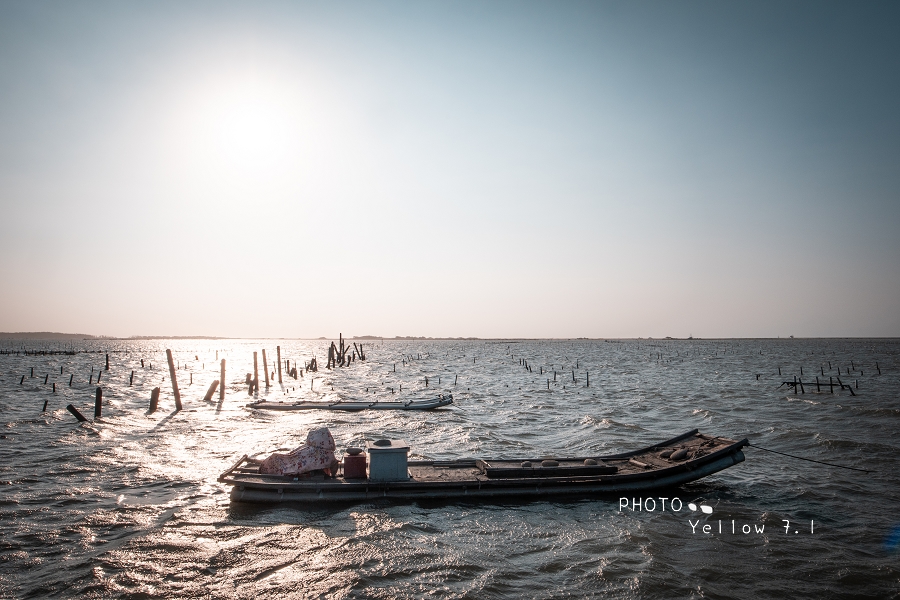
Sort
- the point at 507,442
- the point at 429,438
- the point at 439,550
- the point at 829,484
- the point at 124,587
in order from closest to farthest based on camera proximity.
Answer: the point at 124,587 → the point at 439,550 → the point at 829,484 → the point at 507,442 → the point at 429,438

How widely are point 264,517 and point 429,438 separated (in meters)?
12.3

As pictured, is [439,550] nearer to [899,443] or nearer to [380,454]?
[380,454]

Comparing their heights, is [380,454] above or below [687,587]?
above

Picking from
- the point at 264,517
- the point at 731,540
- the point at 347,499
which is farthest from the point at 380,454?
the point at 731,540

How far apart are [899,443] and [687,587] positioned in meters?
18.5

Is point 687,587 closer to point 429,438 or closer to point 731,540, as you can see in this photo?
point 731,540

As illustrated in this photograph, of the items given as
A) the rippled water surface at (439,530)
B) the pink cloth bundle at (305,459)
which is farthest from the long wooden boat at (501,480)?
the rippled water surface at (439,530)

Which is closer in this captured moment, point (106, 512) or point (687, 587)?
point (687, 587)

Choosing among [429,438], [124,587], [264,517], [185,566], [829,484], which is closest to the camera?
[124,587]

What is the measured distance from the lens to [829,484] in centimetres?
1586

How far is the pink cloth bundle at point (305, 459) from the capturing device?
45.9ft

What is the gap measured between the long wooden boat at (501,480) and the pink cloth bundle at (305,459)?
9.2 inches

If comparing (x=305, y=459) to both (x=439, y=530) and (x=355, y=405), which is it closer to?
(x=439, y=530)

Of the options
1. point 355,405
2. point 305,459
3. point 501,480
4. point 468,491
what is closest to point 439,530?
point 468,491
